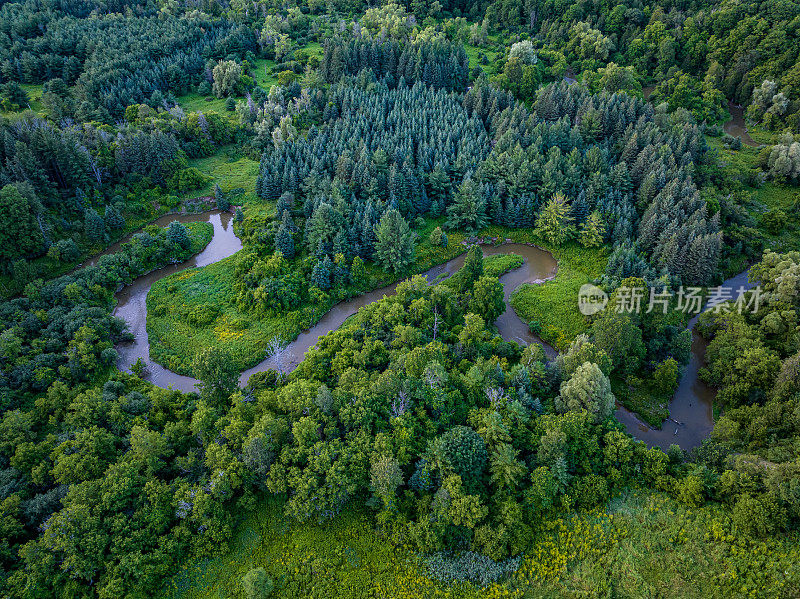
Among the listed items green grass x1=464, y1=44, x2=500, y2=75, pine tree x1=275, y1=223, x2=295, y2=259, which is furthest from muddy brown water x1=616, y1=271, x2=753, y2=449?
green grass x1=464, y1=44, x2=500, y2=75

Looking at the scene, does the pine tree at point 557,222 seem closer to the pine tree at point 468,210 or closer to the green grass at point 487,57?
the pine tree at point 468,210

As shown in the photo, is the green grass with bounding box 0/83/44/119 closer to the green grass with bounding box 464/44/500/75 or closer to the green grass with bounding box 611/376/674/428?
the green grass with bounding box 464/44/500/75

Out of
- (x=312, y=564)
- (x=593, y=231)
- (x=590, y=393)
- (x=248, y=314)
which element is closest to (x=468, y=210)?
(x=593, y=231)

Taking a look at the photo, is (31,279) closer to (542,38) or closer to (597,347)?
(597,347)

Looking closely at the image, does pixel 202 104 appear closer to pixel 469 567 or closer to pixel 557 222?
pixel 557 222

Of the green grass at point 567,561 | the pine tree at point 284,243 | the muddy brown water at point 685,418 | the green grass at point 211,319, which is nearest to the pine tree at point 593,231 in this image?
the muddy brown water at point 685,418

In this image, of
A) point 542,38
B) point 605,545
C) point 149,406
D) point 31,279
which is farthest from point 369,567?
point 542,38
